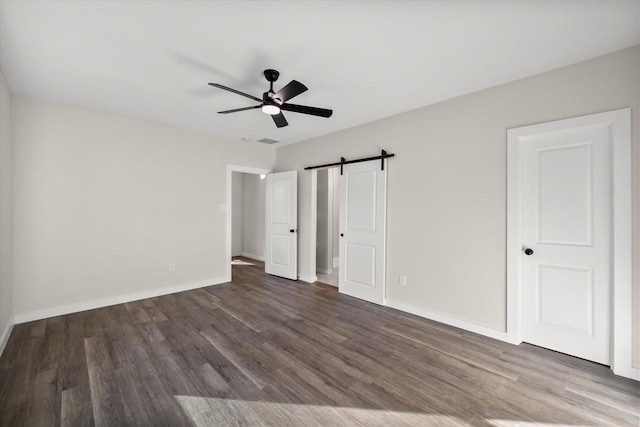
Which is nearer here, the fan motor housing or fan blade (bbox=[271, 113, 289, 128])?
the fan motor housing

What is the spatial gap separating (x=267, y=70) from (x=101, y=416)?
9.45 ft

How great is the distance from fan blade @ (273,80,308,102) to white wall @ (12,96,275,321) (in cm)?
266

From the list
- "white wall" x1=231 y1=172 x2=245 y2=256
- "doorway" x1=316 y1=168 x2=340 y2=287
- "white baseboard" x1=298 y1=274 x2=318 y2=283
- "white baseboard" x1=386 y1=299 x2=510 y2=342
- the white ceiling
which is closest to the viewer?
the white ceiling

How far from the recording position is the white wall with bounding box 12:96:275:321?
322 centimetres

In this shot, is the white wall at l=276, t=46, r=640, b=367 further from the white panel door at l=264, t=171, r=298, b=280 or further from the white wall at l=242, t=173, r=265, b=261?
the white wall at l=242, t=173, r=265, b=261

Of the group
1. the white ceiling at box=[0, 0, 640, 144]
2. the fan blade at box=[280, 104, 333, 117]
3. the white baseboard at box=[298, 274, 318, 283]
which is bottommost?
the white baseboard at box=[298, 274, 318, 283]

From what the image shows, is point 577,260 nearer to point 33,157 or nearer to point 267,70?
point 267,70

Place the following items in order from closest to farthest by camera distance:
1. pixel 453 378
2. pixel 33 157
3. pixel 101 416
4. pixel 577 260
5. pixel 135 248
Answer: pixel 101 416, pixel 453 378, pixel 577 260, pixel 33 157, pixel 135 248

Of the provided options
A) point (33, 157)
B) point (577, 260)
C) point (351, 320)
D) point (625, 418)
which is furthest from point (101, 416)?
point (577, 260)

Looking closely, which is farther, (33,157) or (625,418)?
(33,157)

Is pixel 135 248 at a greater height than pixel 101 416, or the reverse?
pixel 135 248

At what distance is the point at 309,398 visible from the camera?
192 cm

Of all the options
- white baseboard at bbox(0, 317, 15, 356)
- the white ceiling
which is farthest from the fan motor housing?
white baseboard at bbox(0, 317, 15, 356)

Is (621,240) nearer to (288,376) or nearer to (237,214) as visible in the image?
(288,376)
